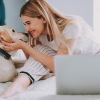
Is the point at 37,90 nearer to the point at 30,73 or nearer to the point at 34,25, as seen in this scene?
the point at 30,73

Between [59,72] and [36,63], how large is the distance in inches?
20.6

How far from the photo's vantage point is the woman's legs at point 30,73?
1183 millimetres

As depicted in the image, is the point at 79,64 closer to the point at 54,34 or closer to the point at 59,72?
the point at 59,72

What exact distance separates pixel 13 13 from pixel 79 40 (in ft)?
1.89

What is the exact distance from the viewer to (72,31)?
55.2 inches

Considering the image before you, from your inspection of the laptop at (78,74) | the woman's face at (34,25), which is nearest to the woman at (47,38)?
the woman's face at (34,25)

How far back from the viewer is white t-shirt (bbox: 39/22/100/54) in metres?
1.41

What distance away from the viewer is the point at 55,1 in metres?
1.93

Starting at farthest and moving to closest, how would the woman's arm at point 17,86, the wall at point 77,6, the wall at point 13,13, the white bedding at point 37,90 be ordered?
the wall at point 77,6 → the wall at point 13,13 → the woman's arm at point 17,86 → the white bedding at point 37,90

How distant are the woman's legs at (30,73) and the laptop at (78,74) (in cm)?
35

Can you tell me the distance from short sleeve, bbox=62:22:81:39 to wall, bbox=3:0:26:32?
1.59ft

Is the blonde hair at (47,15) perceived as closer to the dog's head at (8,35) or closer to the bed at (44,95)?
the dog's head at (8,35)

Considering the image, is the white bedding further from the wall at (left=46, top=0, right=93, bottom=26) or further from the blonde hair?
the wall at (left=46, top=0, right=93, bottom=26)

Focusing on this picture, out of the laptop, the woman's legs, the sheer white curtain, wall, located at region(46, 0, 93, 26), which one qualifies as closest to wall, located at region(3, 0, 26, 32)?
wall, located at region(46, 0, 93, 26)
